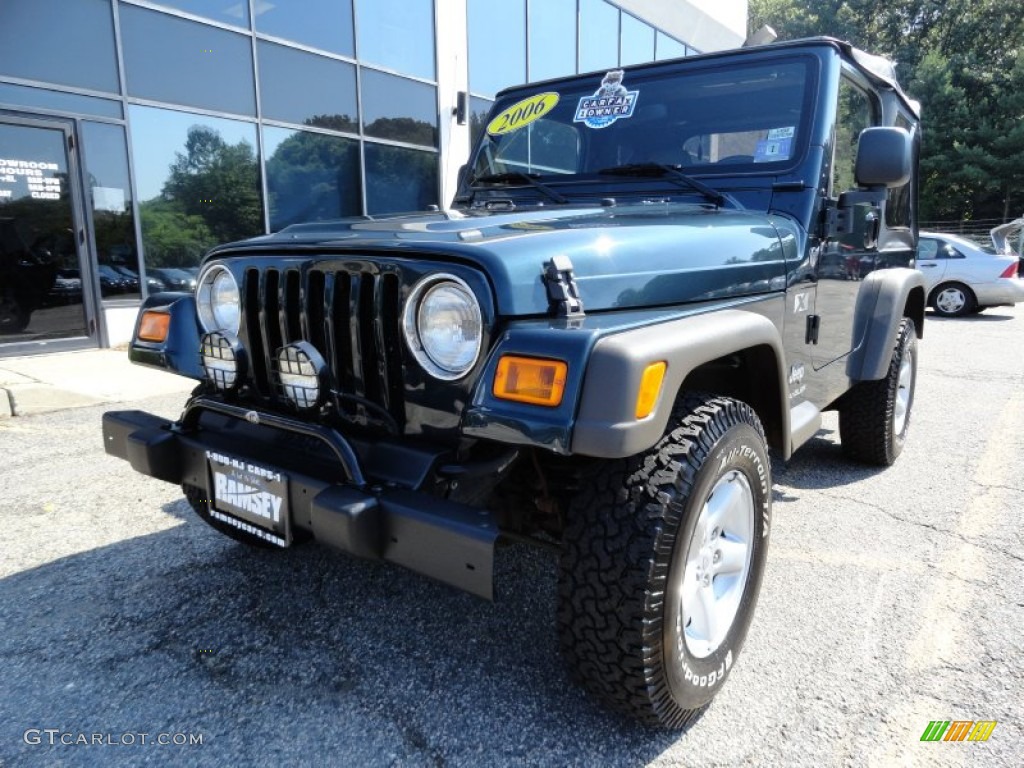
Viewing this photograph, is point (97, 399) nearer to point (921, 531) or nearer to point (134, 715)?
point (134, 715)

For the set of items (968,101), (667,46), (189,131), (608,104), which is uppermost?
(968,101)

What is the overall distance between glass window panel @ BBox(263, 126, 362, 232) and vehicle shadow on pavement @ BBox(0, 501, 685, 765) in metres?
6.69

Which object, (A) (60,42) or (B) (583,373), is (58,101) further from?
(B) (583,373)

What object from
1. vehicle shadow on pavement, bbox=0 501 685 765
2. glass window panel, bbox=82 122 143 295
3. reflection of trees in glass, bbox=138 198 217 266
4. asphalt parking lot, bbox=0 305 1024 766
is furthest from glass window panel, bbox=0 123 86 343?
vehicle shadow on pavement, bbox=0 501 685 765

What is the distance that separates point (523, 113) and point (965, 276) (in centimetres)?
1111

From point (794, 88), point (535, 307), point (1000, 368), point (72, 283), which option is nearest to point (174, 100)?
point (72, 283)

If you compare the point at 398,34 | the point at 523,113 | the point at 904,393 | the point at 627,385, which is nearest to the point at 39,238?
the point at 398,34

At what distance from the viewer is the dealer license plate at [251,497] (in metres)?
1.87

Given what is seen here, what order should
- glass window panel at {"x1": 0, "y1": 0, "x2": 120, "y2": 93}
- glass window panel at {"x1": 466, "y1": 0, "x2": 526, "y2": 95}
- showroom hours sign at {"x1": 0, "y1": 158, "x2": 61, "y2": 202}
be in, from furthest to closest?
glass window panel at {"x1": 466, "y1": 0, "x2": 526, "y2": 95} → showroom hours sign at {"x1": 0, "y1": 158, "x2": 61, "y2": 202} → glass window panel at {"x1": 0, "y1": 0, "x2": 120, "y2": 93}

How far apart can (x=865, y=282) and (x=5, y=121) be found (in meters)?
7.36

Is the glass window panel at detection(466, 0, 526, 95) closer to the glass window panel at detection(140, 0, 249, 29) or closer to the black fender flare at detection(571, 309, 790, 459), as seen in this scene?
the glass window panel at detection(140, 0, 249, 29)

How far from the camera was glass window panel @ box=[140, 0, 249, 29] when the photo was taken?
24.9 ft

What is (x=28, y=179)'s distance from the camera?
6832 millimetres

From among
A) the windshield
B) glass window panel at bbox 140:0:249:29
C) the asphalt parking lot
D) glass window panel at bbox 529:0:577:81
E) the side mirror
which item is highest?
glass window panel at bbox 529:0:577:81
